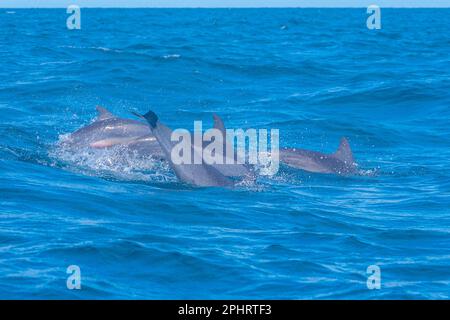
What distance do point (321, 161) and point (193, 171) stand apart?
12.8 ft

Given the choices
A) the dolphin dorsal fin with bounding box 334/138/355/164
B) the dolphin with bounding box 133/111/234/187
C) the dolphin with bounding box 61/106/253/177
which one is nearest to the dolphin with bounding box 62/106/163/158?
the dolphin with bounding box 61/106/253/177

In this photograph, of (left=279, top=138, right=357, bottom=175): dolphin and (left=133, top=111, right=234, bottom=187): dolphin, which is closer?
(left=133, top=111, right=234, bottom=187): dolphin

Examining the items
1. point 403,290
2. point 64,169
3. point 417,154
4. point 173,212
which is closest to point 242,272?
point 403,290

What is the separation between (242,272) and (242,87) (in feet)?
66.5

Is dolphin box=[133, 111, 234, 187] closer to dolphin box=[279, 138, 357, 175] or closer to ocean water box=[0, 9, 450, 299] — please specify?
ocean water box=[0, 9, 450, 299]

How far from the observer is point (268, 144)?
66.8 ft

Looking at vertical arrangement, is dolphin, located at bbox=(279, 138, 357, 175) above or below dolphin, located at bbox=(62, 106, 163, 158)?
below

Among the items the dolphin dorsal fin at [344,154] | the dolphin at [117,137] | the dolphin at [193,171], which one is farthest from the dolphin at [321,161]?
the dolphin at [193,171]

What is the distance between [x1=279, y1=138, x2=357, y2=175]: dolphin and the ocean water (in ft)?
0.93

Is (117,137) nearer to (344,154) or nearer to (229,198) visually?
(344,154)

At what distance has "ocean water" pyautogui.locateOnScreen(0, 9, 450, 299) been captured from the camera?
1046cm

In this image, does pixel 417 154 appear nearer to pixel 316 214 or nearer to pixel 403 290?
pixel 316 214

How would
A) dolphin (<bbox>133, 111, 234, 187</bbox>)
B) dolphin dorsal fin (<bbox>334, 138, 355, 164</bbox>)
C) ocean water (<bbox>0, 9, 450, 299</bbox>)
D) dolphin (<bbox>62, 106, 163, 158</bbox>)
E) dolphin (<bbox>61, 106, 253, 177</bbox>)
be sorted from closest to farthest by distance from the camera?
1. ocean water (<bbox>0, 9, 450, 299</bbox>)
2. dolphin (<bbox>133, 111, 234, 187</bbox>)
3. dolphin (<bbox>61, 106, 253, 177</bbox>)
4. dolphin dorsal fin (<bbox>334, 138, 355, 164</bbox>)
5. dolphin (<bbox>62, 106, 163, 158</bbox>)

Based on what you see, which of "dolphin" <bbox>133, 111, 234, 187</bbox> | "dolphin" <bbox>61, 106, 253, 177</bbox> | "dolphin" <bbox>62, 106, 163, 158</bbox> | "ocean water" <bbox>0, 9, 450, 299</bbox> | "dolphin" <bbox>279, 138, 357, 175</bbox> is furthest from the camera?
"dolphin" <bbox>62, 106, 163, 158</bbox>
